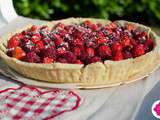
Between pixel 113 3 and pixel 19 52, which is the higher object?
pixel 19 52

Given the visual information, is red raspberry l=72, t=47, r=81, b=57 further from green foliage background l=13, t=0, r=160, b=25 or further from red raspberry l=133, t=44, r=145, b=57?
green foliage background l=13, t=0, r=160, b=25

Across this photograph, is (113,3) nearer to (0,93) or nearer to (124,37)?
(124,37)

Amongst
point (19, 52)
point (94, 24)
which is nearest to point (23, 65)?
point (19, 52)

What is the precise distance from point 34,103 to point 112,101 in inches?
7.9

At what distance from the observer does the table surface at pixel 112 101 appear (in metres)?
1.29

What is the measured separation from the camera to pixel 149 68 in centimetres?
143

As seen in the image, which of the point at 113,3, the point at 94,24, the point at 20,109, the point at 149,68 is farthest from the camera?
the point at 113,3

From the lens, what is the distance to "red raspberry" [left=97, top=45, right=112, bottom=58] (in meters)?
1.42

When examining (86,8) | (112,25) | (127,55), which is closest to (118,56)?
(127,55)

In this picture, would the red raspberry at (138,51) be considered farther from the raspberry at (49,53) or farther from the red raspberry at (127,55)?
the raspberry at (49,53)

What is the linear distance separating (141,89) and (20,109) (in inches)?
12.9

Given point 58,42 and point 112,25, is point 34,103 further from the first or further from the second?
point 112,25

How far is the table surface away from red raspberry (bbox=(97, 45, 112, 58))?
91 millimetres

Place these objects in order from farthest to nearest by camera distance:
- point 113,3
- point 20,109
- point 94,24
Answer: point 113,3, point 94,24, point 20,109
